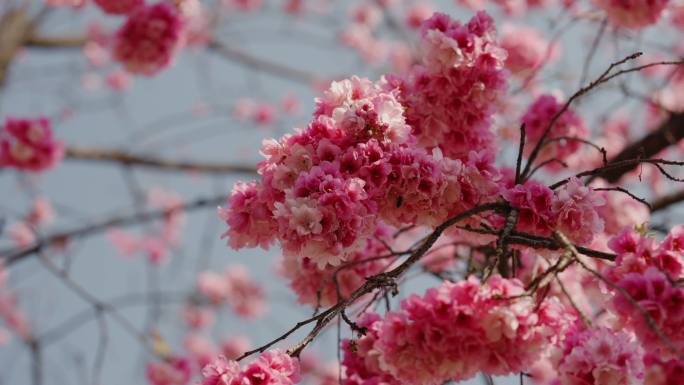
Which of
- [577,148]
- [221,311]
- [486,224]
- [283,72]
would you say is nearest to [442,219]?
[486,224]

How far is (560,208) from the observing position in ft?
4.97

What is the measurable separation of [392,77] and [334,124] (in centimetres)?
42

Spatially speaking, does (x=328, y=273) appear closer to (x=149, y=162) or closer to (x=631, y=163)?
(x=631, y=163)

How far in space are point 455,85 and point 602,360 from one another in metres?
0.86

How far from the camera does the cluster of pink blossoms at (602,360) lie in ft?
4.11

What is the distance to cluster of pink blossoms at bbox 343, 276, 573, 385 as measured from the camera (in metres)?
1.23

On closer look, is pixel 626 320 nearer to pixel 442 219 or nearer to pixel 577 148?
pixel 442 219

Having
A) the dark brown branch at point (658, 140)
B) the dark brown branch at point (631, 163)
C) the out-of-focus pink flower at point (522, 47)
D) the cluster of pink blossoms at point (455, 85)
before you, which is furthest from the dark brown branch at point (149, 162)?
the dark brown branch at point (631, 163)

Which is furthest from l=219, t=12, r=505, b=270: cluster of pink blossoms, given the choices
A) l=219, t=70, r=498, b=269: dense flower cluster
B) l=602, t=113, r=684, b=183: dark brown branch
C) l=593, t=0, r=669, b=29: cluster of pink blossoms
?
l=602, t=113, r=684, b=183: dark brown branch

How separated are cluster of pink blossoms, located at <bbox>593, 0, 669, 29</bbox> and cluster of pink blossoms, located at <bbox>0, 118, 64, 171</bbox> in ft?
10.5

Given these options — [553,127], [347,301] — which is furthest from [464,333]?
[553,127]

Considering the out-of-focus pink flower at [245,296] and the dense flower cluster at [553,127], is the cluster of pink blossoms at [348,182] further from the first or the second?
the out-of-focus pink flower at [245,296]

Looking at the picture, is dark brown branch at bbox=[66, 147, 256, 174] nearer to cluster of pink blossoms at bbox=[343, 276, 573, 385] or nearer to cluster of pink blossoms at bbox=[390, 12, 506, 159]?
cluster of pink blossoms at bbox=[390, 12, 506, 159]

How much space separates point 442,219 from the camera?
159 centimetres
